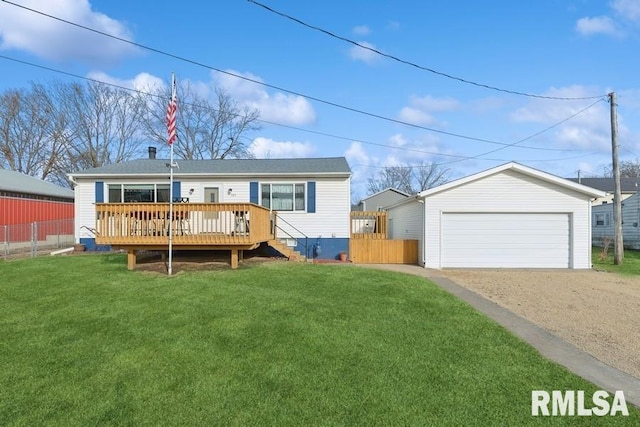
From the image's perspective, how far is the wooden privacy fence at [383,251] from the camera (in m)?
15.0

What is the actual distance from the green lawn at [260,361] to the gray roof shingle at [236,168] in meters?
7.98

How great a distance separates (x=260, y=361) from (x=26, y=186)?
2361 centimetres

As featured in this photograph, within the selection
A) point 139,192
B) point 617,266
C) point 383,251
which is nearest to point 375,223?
point 383,251

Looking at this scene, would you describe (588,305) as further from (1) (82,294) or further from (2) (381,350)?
(1) (82,294)

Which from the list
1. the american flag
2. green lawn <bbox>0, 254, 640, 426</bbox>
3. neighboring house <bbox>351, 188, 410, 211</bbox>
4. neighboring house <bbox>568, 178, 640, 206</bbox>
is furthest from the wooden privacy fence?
neighboring house <bbox>568, 178, 640, 206</bbox>

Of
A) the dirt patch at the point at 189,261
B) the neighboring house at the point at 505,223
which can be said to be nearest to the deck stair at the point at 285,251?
the dirt patch at the point at 189,261

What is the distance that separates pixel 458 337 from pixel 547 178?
418 inches

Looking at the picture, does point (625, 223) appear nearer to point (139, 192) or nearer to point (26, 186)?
point (139, 192)

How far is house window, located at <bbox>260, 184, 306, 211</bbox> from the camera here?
50.4ft

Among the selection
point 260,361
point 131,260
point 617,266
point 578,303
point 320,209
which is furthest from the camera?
point 320,209

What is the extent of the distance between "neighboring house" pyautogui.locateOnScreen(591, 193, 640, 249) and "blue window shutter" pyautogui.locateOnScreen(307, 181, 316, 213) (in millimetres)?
15799

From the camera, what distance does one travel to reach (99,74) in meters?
13.7

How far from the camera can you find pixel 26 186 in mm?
21812

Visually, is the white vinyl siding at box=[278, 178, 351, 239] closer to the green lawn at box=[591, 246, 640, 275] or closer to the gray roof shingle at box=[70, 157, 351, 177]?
the gray roof shingle at box=[70, 157, 351, 177]
